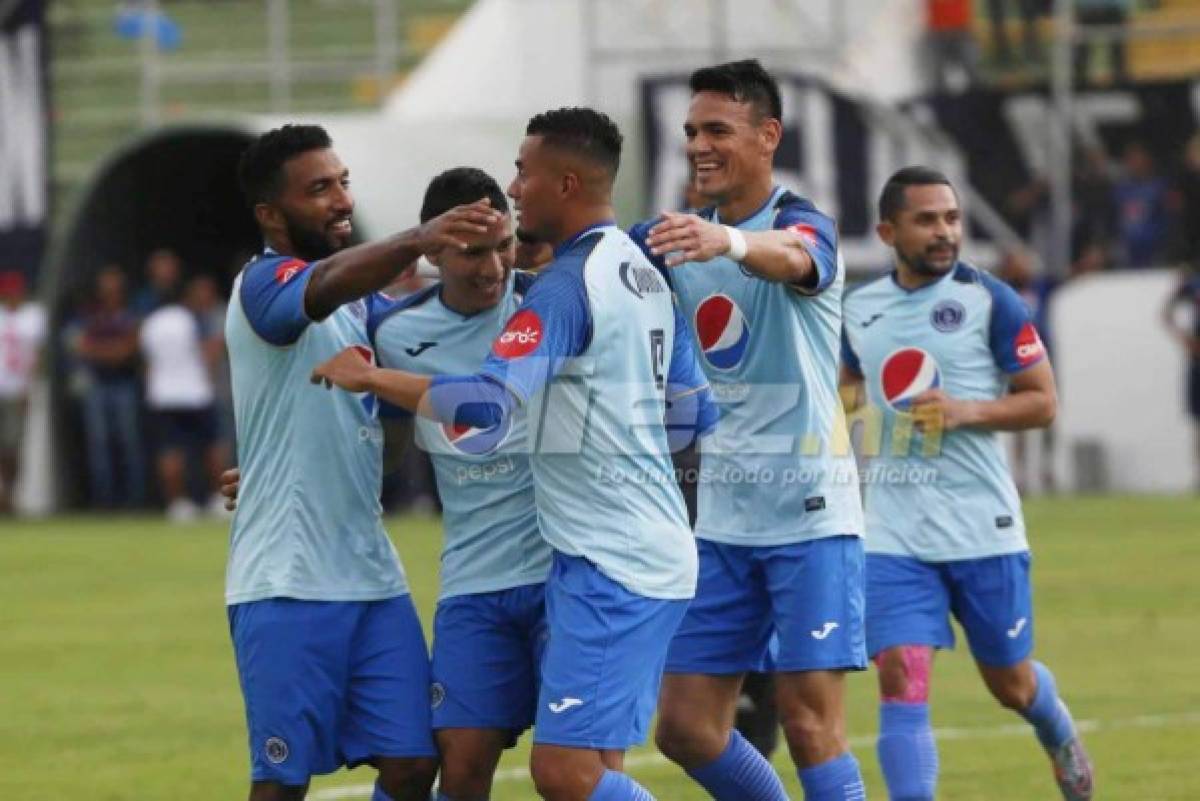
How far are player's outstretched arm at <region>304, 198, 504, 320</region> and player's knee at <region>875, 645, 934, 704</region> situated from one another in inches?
120

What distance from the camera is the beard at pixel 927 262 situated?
407 inches

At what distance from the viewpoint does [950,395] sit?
33.8 feet

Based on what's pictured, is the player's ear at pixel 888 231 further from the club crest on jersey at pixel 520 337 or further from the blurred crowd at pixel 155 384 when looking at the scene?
the blurred crowd at pixel 155 384

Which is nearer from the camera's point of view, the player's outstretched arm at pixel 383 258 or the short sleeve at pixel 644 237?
the player's outstretched arm at pixel 383 258

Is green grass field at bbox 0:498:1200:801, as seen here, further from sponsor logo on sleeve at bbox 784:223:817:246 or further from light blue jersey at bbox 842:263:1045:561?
Result: sponsor logo on sleeve at bbox 784:223:817:246

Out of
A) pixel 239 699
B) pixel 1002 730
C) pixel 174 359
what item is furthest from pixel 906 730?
pixel 174 359

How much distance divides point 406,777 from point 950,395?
3.15 m

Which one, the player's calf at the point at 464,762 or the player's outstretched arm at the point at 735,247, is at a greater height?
the player's outstretched arm at the point at 735,247

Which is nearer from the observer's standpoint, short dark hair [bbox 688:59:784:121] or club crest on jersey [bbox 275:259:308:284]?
club crest on jersey [bbox 275:259:308:284]

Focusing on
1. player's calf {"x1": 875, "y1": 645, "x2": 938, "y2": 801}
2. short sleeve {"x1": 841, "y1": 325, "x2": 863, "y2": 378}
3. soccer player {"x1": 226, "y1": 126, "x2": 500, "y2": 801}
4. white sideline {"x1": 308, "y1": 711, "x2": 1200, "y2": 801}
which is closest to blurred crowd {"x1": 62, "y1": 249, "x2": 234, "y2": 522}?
white sideline {"x1": 308, "y1": 711, "x2": 1200, "y2": 801}

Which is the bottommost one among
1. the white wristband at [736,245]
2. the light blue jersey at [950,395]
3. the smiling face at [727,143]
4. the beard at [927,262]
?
the light blue jersey at [950,395]

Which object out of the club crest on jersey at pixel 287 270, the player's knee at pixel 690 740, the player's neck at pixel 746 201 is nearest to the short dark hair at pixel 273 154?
the club crest on jersey at pixel 287 270

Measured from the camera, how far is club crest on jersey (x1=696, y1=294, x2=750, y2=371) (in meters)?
8.67

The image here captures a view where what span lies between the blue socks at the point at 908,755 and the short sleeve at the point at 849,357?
57.5 inches
